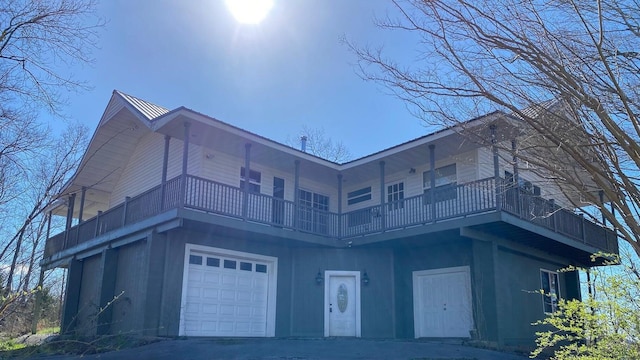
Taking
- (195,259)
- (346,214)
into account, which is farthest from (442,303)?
(195,259)

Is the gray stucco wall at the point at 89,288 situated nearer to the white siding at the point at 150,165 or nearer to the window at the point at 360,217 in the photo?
the white siding at the point at 150,165

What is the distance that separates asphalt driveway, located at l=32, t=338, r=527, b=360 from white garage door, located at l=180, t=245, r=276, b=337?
6.73 feet

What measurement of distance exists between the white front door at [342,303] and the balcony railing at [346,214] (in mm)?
1284


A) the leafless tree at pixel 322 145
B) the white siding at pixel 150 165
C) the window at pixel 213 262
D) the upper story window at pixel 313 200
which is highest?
the leafless tree at pixel 322 145

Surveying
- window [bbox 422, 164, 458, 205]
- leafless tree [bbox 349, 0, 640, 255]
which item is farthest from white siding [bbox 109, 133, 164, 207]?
leafless tree [bbox 349, 0, 640, 255]

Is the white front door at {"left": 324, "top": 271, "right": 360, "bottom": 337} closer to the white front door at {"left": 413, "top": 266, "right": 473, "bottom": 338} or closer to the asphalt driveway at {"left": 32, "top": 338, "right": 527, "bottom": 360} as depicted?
the white front door at {"left": 413, "top": 266, "right": 473, "bottom": 338}

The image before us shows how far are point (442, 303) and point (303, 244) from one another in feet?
14.3

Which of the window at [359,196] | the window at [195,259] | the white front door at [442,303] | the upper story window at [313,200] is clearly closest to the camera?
the window at [195,259]

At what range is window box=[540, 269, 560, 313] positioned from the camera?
16.9 metres

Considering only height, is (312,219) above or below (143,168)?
below

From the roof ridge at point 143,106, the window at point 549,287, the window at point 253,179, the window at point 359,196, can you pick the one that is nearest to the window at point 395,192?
the window at point 359,196

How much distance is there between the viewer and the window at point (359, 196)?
1862 centimetres

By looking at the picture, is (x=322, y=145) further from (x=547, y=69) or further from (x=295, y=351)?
(x=547, y=69)

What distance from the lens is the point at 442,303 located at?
51.4 feet
